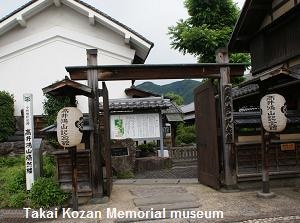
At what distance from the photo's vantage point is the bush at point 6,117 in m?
16.5

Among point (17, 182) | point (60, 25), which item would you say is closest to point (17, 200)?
point (17, 182)

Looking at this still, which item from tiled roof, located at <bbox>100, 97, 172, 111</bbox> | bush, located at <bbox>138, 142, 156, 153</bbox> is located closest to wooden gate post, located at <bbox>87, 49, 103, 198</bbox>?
tiled roof, located at <bbox>100, 97, 172, 111</bbox>

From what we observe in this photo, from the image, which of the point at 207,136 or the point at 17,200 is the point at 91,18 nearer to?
the point at 207,136

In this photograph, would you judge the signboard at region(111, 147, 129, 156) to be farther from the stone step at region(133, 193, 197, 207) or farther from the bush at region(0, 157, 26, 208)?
the stone step at region(133, 193, 197, 207)

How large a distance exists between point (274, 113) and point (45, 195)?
6423 millimetres

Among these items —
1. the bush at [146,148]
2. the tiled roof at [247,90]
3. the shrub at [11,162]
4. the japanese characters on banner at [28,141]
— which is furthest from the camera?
the bush at [146,148]

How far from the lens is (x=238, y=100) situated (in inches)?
619

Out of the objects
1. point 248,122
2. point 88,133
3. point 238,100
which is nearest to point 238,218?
point 248,122

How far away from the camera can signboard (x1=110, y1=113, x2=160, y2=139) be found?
16281 millimetres

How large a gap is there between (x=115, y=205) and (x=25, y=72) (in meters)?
11.3

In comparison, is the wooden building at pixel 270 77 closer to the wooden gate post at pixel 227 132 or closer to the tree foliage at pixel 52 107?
the wooden gate post at pixel 227 132

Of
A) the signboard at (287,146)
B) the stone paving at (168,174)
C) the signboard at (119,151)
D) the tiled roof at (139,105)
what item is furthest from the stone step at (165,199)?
the tiled roof at (139,105)

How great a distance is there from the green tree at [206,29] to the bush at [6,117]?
1132 centimetres

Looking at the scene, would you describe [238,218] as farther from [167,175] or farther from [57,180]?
[167,175]
